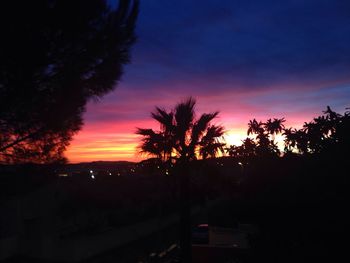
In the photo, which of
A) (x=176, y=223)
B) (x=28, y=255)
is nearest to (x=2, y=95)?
(x=28, y=255)

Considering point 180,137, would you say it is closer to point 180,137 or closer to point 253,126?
point 180,137

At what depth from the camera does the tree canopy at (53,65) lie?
834 centimetres

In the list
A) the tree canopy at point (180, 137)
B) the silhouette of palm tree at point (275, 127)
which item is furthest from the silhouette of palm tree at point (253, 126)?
the tree canopy at point (180, 137)

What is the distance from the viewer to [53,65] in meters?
9.28

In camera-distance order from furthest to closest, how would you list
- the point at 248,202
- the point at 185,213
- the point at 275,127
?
the point at 275,127 → the point at 248,202 → the point at 185,213

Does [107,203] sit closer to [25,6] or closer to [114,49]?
[114,49]

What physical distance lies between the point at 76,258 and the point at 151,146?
16.9 ft

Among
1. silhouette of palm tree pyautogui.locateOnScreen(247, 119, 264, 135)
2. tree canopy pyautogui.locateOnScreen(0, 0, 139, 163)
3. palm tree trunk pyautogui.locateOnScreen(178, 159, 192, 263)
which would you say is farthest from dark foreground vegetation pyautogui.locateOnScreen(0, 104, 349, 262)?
silhouette of palm tree pyautogui.locateOnScreen(247, 119, 264, 135)

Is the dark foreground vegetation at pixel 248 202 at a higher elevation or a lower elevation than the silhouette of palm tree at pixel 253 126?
lower

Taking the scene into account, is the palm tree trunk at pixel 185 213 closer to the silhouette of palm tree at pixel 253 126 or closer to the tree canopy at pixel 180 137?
the tree canopy at pixel 180 137

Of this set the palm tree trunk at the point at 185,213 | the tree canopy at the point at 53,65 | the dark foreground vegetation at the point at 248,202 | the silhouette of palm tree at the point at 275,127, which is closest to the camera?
the dark foreground vegetation at the point at 248,202

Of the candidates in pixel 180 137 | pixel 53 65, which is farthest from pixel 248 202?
pixel 53 65

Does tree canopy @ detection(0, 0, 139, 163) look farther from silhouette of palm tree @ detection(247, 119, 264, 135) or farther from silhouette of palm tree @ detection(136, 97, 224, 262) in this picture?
silhouette of palm tree @ detection(247, 119, 264, 135)

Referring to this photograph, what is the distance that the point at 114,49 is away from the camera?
33.3 feet
